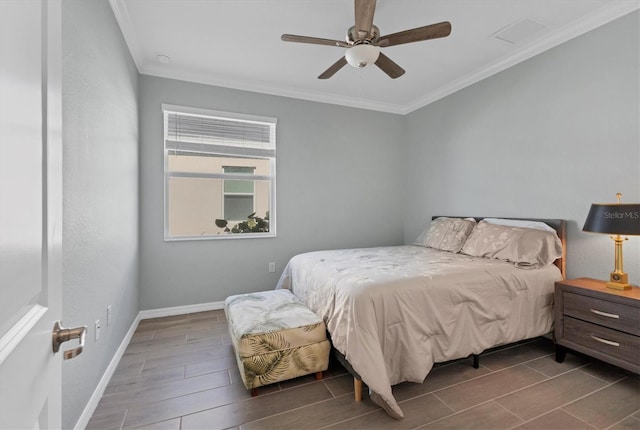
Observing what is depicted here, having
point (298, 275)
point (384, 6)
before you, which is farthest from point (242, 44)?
point (298, 275)

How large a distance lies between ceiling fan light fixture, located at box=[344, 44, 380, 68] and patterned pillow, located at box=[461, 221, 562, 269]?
1985 millimetres

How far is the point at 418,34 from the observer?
2.06m

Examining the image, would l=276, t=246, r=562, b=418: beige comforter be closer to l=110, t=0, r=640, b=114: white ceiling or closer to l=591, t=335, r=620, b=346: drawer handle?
l=591, t=335, r=620, b=346: drawer handle

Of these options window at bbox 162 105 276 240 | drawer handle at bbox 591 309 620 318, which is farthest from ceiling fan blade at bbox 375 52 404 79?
drawer handle at bbox 591 309 620 318

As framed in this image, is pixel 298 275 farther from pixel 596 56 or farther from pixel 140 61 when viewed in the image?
pixel 596 56

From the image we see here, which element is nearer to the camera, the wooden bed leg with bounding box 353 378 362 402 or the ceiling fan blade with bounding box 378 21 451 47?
the wooden bed leg with bounding box 353 378 362 402

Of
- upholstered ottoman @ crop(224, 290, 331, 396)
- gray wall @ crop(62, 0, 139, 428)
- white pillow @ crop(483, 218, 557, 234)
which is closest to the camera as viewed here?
gray wall @ crop(62, 0, 139, 428)

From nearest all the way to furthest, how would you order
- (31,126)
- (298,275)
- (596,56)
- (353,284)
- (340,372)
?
(31,126) < (353,284) < (340,372) < (596,56) < (298,275)

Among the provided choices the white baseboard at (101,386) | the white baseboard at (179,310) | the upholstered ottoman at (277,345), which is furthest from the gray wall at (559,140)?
the white baseboard at (101,386)

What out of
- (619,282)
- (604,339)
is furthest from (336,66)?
(604,339)

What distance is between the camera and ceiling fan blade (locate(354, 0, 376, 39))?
1775 mm

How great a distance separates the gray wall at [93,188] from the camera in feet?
4.72

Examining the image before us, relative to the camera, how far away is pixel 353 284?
1924 millimetres

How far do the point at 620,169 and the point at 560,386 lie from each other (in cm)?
172
